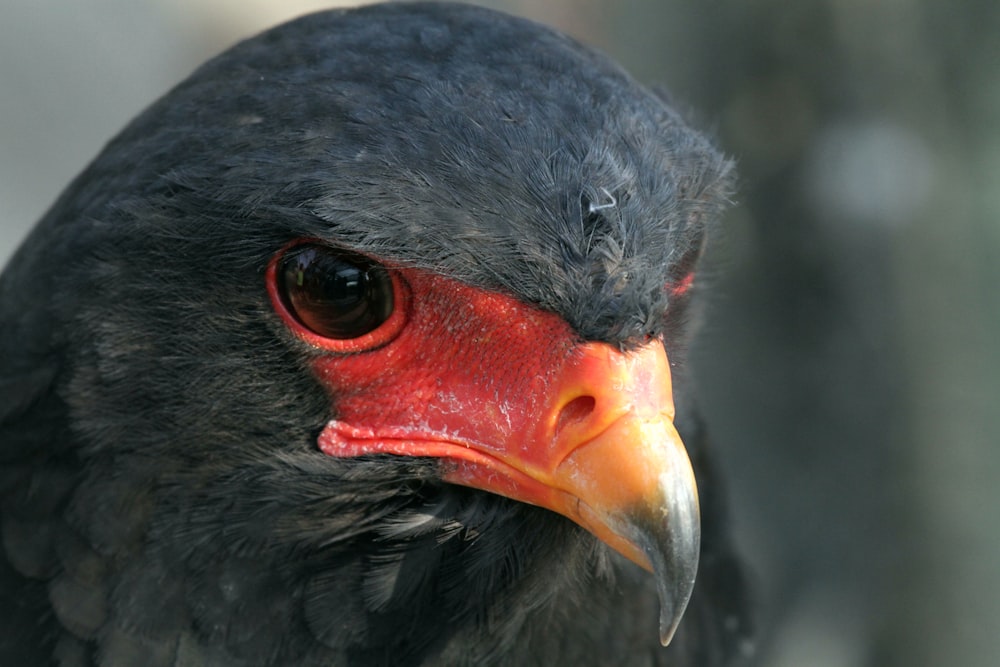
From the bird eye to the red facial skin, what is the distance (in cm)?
2

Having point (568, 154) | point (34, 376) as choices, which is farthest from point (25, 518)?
point (568, 154)

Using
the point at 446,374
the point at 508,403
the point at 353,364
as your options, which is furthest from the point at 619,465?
the point at 353,364

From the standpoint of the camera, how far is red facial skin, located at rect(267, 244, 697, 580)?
2184 mm

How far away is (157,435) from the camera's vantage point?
2473 mm

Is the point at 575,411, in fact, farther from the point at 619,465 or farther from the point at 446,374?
the point at 446,374

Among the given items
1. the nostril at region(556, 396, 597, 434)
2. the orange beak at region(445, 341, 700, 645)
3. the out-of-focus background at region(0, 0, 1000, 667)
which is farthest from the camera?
the out-of-focus background at region(0, 0, 1000, 667)

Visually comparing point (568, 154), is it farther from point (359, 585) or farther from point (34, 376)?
point (34, 376)

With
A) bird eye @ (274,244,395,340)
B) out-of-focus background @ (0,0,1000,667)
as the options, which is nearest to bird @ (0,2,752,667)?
bird eye @ (274,244,395,340)

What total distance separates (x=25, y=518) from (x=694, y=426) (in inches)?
69.3

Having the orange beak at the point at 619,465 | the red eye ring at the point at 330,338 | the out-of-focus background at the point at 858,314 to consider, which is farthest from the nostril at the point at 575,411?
the out-of-focus background at the point at 858,314

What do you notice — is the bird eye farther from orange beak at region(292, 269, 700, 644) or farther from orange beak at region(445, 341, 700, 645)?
orange beak at region(445, 341, 700, 645)

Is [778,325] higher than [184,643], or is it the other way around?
[184,643]

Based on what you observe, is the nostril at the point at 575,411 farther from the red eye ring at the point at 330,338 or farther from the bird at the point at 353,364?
the red eye ring at the point at 330,338

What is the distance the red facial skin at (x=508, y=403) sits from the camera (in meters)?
2.18
